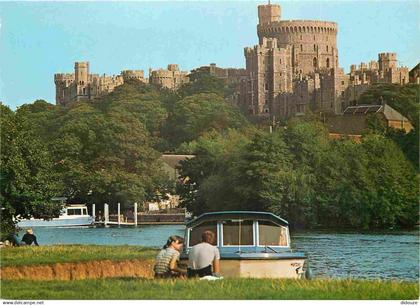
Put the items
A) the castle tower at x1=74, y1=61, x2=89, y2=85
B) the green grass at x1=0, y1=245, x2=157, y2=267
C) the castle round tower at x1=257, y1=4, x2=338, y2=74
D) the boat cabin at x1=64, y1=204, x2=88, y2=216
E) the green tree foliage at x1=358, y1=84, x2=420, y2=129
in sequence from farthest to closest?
the castle tower at x1=74, y1=61, x2=89, y2=85 < the castle round tower at x1=257, y1=4, x2=338, y2=74 < the green tree foliage at x1=358, y1=84, x2=420, y2=129 < the boat cabin at x1=64, y1=204, x2=88, y2=216 < the green grass at x1=0, y1=245, x2=157, y2=267

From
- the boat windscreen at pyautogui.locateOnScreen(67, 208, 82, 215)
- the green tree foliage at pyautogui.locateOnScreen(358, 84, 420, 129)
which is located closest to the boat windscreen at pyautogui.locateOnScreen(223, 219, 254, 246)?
the boat windscreen at pyautogui.locateOnScreen(67, 208, 82, 215)

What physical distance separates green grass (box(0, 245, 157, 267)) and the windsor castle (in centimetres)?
8047

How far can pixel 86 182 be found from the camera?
62.5 metres

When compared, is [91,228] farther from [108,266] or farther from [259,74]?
[259,74]

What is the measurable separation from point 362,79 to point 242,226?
9916 centimetres

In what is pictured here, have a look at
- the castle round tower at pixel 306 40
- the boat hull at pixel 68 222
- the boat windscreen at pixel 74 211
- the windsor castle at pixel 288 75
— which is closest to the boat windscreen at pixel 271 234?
the boat hull at pixel 68 222

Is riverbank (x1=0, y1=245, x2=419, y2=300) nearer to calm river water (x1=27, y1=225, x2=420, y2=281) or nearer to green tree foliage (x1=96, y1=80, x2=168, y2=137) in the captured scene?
calm river water (x1=27, y1=225, x2=420, y2=281)

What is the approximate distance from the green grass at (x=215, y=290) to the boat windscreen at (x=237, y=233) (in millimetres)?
3639

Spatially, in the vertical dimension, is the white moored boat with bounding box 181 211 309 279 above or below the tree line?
below

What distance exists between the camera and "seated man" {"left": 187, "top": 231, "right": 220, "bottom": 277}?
1548 cm

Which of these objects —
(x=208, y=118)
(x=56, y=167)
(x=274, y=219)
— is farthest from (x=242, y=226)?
(x=208, y=118)

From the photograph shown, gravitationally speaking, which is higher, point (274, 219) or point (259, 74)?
point (259, 74)

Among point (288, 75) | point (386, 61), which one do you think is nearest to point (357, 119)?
point (386, 61)

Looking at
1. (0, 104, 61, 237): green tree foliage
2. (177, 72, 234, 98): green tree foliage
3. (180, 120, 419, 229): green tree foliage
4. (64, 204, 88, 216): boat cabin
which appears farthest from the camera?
(177, 72, 234, 98): green tree foliage
